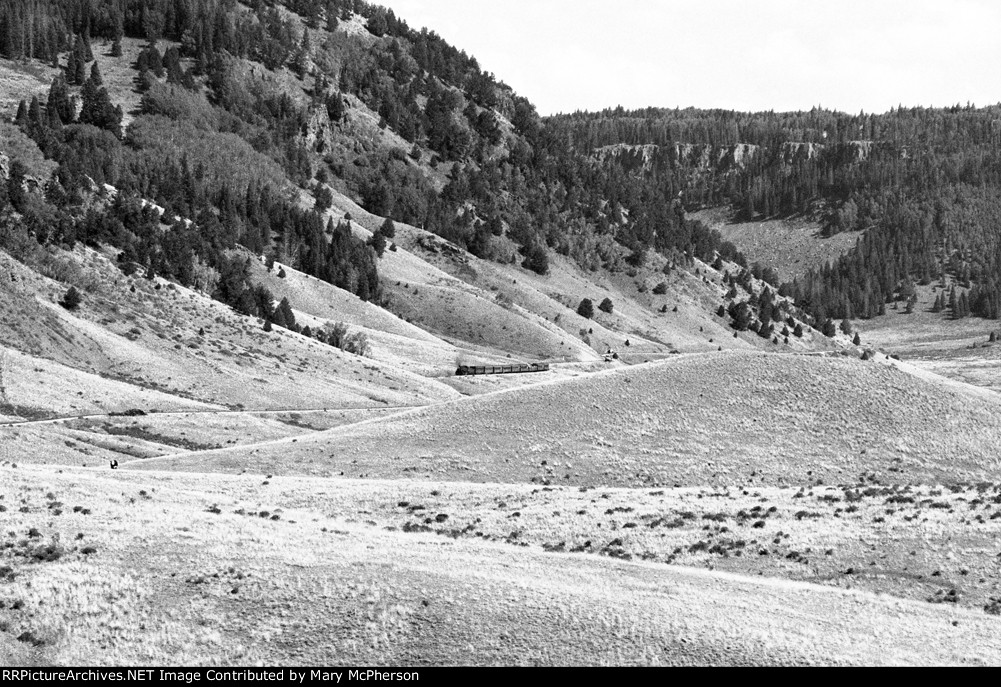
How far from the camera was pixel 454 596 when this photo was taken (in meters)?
32.1

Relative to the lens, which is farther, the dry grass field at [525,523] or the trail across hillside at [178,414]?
the trail across hillside at [178,414]

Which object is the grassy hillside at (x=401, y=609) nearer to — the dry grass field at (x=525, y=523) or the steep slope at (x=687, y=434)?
the dry grass field at (x=525, y=523)

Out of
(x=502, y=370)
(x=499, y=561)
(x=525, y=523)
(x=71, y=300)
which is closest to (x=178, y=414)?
(x=71, y=300)

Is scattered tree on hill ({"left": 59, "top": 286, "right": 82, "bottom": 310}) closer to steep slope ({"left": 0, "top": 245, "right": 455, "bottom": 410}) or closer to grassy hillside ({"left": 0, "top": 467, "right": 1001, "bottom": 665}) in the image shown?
steep slope ({"left": 0, "top": 245, "right": 455, "bottom": 410})

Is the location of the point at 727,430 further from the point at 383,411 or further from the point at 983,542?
the point at 383,411

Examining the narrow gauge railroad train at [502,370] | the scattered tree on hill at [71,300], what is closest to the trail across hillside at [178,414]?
the scattered tree on hill at [71,300]

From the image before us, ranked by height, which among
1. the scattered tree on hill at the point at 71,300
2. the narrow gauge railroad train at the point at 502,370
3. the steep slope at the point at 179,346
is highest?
the scattered tree on hill at the point at 71,300

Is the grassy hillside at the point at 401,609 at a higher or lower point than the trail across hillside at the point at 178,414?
higher

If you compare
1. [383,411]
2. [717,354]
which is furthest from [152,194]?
[717,354]
